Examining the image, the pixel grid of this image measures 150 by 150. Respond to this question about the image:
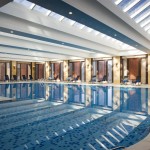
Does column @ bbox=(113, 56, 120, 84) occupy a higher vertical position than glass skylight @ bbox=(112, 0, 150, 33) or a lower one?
lower

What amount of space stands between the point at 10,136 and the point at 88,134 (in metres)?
2.12

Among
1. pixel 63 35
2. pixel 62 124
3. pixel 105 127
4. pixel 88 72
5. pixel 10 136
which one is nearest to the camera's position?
pixel 10 136

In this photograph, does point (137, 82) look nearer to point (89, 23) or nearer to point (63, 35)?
point (63, 35)

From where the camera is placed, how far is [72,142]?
4.95 metres

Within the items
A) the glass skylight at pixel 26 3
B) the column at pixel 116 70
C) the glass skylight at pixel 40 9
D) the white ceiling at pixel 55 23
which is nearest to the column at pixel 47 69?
the column at pixel 116 70

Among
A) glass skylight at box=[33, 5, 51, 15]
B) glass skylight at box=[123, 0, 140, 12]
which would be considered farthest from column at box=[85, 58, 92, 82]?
glass skylight at box=[123, 0, 140, 12]

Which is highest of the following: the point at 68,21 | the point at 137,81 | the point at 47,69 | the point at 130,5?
the point at 130,5

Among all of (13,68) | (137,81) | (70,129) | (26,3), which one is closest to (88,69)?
(137,81)

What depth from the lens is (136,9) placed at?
10352 millimetres

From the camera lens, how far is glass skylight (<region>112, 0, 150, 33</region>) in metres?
9.25

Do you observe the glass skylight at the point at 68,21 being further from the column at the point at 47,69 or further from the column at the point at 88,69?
the column at the point at 47,69

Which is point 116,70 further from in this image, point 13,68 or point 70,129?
point 70,129

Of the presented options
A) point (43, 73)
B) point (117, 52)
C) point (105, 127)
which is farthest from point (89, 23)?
point (43, 73)

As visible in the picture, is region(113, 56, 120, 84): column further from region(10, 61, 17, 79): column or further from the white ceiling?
region(10, 61, 17, 79): column
